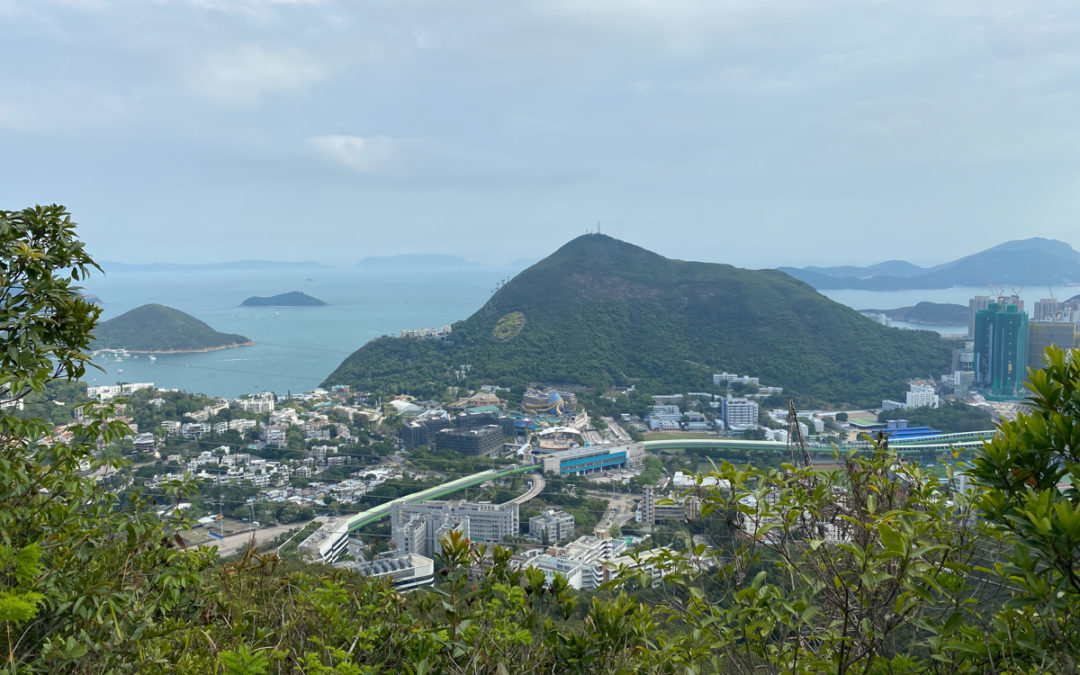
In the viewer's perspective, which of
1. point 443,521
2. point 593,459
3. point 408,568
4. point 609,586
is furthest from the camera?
point 593,459

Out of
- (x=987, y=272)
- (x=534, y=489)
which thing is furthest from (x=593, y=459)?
(x=987, y=272)

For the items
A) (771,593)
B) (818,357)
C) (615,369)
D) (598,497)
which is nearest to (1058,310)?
(818,357)

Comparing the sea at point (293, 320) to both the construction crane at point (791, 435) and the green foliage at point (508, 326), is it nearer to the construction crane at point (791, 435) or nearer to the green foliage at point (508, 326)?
the construction crane at point (791, 435)

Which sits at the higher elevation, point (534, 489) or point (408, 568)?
point (408, 568)

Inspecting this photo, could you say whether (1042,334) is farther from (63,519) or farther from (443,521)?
(63,519)

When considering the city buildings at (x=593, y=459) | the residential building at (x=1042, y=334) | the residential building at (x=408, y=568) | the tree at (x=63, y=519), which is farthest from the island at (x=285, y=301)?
the tree at (x=63, y=519)

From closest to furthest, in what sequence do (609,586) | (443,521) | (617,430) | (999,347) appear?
(609,586) < (443,521) < (617,430) < (999,347)
